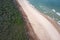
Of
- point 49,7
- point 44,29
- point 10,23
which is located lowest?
point 10,23

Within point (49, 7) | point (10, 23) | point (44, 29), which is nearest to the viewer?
point (10, 23)

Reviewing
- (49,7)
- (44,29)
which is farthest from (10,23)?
(49,7)

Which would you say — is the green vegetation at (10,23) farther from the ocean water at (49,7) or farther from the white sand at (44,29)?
the ocean water at (49,7)

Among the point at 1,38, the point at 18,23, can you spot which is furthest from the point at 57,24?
the point at 1,38

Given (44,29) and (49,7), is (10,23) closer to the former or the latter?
(44,29)

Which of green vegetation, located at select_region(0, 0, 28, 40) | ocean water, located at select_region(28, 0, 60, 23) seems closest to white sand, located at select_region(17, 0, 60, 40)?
green vegetation, located at select_region(0, 0, 28, 40)

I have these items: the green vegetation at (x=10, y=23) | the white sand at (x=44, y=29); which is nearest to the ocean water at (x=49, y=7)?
the white sand at (x=44, y=29)

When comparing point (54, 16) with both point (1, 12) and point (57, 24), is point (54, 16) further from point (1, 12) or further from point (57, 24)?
point (1, 12)
